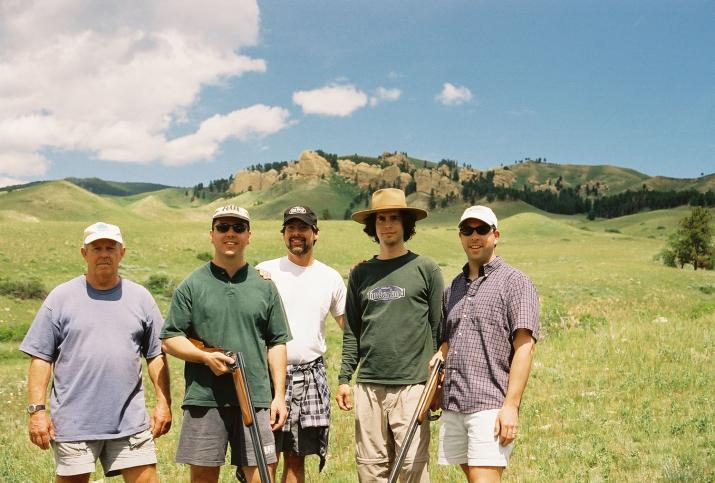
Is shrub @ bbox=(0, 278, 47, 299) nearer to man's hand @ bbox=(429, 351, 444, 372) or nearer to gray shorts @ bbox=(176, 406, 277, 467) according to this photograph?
gray shorts @ bbox=(176, 406, 277, 467)

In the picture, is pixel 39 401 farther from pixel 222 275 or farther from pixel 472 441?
pixel 472 441

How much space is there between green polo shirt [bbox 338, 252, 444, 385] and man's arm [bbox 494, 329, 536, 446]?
92 centimetres

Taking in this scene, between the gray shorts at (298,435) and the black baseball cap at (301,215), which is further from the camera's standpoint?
the black baseball cap at (301,215)

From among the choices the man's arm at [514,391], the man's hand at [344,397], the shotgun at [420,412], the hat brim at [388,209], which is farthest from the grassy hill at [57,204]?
the man's arm at [514,391]

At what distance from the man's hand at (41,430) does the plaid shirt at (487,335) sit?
3.22 metres

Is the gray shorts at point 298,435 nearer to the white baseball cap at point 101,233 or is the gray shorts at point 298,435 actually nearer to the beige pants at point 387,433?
the beige pants at point 387,433

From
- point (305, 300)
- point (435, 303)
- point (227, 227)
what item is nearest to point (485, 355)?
point (435, 303)

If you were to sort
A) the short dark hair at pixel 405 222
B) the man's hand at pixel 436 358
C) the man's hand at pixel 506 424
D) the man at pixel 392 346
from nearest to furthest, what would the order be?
the man's hand at pixel 506 424
the man's hand at pixel 436 358
the man at pixel 392 346
the short dark hair at pixel 405 222

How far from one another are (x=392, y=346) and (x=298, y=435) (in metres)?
1.33

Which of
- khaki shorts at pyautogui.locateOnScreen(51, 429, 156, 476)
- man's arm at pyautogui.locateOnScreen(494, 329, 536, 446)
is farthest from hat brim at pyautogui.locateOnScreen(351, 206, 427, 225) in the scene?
khaki shorts at pyautogui.locateOnScreen(51, 429, 156, 476)

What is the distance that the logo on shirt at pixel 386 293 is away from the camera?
4.93 metres

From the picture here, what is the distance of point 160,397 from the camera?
15.7 ft

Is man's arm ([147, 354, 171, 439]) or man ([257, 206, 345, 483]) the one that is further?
man ([257, 206, 345, 483])

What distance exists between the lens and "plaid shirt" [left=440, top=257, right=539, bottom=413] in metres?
4.26
